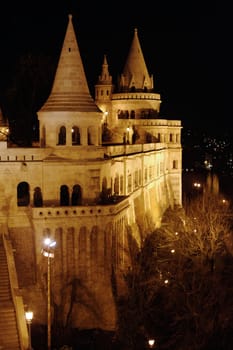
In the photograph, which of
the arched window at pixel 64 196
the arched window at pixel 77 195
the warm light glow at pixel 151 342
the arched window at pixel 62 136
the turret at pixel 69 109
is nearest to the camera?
the warm light glow at pixel 151 342

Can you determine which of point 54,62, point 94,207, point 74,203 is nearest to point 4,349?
point 94,207

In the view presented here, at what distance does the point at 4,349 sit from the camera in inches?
898

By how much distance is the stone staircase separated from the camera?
23.1 meters

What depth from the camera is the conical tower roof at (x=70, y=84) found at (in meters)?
29.2

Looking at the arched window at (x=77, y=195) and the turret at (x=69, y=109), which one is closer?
the turret at (x=69, y=109)

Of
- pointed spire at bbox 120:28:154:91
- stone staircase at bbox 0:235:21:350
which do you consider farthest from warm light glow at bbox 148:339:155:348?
pointed spire at bbox 120:28:154:91

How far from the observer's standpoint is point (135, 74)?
55.0 metres

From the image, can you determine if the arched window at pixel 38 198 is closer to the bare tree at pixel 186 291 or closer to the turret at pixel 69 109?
the turret at pixel 69 109

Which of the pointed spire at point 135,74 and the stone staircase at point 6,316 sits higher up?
the pointed spire at point 135,74

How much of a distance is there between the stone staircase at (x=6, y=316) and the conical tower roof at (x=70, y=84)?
818 centimetres

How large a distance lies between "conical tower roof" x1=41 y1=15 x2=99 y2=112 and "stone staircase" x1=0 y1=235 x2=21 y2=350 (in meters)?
8.18

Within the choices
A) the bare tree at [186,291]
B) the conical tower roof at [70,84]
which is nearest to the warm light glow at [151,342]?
the bare tree at [186,291]

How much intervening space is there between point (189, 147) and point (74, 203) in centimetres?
7748

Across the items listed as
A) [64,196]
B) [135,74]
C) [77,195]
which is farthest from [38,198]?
[135,74]
